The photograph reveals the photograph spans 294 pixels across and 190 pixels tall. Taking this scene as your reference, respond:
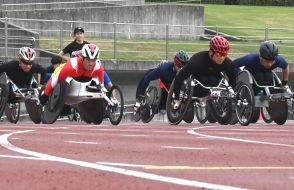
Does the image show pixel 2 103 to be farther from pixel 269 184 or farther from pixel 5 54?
pixel 269 184

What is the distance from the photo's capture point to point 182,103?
18.4 meters

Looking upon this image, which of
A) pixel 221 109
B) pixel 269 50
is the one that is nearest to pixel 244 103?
pixel 221 109

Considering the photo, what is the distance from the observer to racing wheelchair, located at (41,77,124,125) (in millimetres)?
18344

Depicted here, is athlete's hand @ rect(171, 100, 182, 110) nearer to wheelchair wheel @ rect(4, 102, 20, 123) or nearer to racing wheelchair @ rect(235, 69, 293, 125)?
racing wheelchair @ rect(235, 69, 293, 125)

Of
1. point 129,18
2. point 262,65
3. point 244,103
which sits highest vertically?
point 129,18

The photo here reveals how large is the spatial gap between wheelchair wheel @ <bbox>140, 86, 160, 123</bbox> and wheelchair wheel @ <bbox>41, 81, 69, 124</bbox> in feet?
10.2

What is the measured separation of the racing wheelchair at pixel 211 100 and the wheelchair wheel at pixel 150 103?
2995mm

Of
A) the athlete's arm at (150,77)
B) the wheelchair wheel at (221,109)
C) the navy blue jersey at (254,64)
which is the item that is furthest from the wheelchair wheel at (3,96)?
the navy blue jersey at (254,64)

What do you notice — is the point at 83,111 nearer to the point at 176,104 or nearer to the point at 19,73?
the point at 176,104

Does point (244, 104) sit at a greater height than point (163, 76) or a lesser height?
lesser

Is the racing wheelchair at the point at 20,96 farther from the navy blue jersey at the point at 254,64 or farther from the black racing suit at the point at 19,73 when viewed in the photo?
the navy blue jersey at the point at 254,64

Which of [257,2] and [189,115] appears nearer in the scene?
[189,115]

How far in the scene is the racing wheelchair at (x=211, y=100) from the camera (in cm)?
1805

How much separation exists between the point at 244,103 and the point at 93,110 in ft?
11.0
